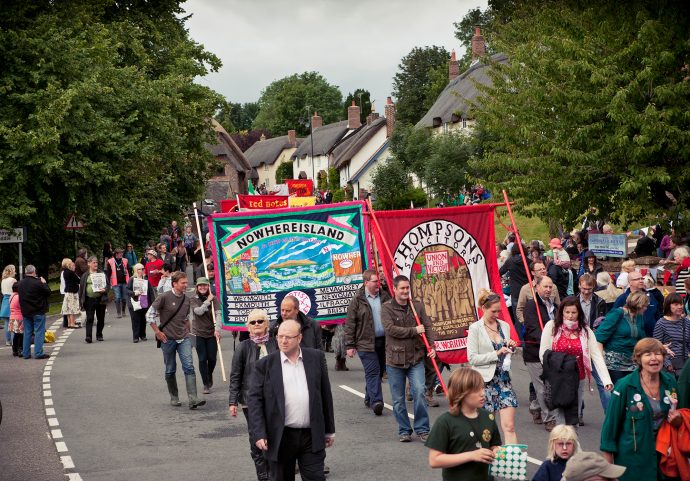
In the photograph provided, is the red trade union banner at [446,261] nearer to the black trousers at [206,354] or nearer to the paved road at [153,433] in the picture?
the paved road at [153,433]

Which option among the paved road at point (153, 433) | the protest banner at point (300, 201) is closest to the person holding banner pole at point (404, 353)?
the paved road at point (153, 433)

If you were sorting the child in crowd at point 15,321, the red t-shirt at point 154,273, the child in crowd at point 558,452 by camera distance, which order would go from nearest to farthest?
the child in crowd at point 558,452
the child in crowd at point 15,321
the red t-shirt at point 154,273

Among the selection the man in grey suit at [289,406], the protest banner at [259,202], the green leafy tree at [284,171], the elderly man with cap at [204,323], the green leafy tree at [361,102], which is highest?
the green leafy tree at [361,102]

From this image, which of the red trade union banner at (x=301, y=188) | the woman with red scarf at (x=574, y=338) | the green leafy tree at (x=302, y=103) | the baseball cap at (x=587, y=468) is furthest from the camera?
the green leafy tree at (x=302, y=103)

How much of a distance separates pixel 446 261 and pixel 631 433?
6.52 metres

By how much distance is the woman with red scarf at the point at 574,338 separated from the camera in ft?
38.0

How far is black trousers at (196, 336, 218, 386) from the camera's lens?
17062 millimetres

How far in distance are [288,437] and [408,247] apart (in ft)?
19.5

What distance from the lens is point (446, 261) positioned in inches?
571

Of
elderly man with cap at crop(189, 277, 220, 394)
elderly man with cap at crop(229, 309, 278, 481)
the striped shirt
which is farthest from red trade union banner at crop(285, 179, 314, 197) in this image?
elderly man with cap at crop(229, 309, 278, 481)

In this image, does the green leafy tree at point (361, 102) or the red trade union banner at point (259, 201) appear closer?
the red trade union banner at point (259, 201)

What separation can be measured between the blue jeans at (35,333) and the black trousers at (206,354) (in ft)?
19.8

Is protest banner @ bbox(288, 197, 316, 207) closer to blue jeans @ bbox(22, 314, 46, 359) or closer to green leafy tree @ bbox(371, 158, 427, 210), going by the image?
blue jeans @ bbox(22, 314, 46, 359)

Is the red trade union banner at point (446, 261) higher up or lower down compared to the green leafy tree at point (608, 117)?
lower down
